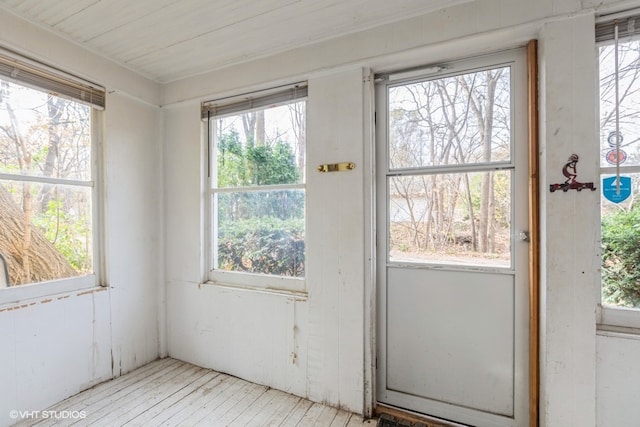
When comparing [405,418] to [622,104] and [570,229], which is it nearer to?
[570,229]

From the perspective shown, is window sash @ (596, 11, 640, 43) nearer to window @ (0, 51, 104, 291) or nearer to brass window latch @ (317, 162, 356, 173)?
brass window latch @ (317, 162, 356, 173)

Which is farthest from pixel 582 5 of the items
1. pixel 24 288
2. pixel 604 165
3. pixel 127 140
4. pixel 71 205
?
pixel 24 288

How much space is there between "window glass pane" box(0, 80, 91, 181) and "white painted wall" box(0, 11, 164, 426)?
159 millimetres

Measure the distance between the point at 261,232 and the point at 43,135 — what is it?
1588 mm

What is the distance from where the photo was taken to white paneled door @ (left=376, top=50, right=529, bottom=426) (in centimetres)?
166

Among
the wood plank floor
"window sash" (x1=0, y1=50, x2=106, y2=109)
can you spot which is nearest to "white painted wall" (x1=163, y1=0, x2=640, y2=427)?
the wood plank floor

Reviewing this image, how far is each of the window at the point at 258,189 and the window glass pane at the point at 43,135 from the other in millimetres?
893

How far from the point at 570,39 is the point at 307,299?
6.77 feet

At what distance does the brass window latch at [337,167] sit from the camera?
1914 millimetres

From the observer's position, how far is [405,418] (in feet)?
6.00

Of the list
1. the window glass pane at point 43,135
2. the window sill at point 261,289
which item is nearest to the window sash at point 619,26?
the window sill at point 261,289

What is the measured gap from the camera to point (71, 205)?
212 centimetres

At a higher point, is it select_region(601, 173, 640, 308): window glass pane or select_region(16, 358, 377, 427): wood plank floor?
select_region(601, 173, 640, 308): window glass pane

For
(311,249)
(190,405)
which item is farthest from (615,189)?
(190,405)
